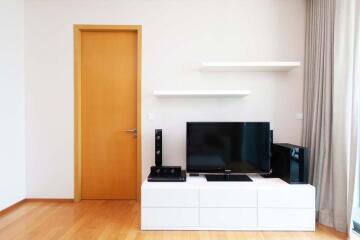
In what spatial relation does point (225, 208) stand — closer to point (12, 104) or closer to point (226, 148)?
point (226, 148)

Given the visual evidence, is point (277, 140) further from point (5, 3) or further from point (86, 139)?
point (5, 3)

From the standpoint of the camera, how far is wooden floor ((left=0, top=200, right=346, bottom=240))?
209 cm

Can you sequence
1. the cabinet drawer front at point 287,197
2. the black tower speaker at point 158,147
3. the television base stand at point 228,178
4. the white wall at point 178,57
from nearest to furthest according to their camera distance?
the cabinet drawer front at point 287,197 < the television base stand at point 228,178 < the black tower speaker at point 158,147 < the white wall at point 178,57

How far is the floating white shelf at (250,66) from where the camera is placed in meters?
2.48

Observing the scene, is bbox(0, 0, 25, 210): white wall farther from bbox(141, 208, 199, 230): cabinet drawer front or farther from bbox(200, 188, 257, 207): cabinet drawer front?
bbox(200, 188, 257, 207): cabinet drawer front

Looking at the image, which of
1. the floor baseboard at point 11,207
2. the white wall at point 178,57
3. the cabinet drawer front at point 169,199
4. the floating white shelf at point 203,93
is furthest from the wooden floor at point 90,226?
the floating white shelf at point 203,93

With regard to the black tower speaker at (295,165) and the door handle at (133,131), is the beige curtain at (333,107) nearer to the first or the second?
the black tower speaker at (295,165)

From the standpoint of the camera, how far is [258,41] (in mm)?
2760

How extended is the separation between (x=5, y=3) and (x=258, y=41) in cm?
309

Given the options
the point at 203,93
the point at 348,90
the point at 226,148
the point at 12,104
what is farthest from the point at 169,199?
the point at 12,104

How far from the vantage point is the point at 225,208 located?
7.14 ft

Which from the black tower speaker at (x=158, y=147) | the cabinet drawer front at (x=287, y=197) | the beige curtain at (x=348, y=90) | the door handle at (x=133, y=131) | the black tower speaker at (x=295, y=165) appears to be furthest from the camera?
the door handle at (x=133, y=131)

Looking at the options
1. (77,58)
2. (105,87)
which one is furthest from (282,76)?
(77,58)

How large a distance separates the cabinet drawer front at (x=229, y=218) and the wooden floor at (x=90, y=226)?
0.07 metres
